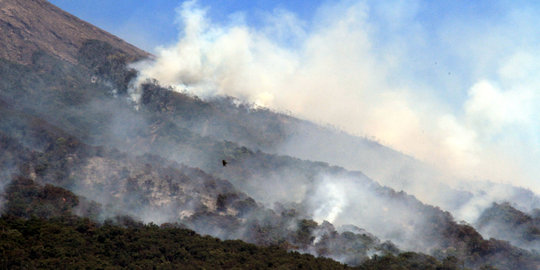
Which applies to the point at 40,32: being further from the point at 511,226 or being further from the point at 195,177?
the point at 511,226

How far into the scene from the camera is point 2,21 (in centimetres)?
14862

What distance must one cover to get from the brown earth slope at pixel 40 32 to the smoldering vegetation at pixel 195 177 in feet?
24.1

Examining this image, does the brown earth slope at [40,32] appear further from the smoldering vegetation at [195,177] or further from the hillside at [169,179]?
the smoldering vegetation at [195,177]

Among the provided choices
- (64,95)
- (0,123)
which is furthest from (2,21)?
(0,123)

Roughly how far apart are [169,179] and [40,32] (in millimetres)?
94695

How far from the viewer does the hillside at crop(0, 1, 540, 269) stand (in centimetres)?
7400

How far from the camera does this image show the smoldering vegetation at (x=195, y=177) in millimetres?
83062

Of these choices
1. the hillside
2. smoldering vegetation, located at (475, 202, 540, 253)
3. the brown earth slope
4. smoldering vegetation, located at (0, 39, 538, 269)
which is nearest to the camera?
the hillside

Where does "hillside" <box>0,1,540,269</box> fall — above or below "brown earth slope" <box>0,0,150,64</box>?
below

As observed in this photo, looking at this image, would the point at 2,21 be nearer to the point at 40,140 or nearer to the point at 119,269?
the point at 40,140

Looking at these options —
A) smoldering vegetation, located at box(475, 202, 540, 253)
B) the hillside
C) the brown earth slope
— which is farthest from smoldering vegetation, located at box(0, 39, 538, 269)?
smoldering vegetation, located at box(475, 202, 540, 253)

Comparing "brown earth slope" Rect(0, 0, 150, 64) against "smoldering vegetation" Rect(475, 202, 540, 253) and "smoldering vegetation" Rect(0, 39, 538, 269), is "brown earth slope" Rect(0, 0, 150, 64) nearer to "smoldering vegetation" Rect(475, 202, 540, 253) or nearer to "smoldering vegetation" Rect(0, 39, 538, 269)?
"smoldering vegetation" Rect(0, 39, 538, 269)

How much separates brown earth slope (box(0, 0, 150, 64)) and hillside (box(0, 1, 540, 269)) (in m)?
0.88

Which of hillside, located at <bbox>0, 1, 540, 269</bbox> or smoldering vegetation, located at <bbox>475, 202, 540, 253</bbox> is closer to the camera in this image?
hillside, located at <bbox>0, 1, 540, 269</bbox>
